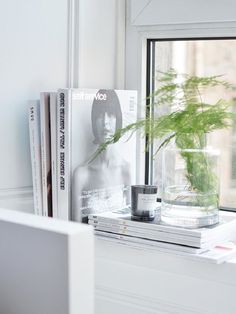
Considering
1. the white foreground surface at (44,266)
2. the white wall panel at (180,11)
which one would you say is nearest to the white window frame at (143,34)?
the white wall panel at (180,11)

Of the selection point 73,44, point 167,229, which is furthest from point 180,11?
point 167,229

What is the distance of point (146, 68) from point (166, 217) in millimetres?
513

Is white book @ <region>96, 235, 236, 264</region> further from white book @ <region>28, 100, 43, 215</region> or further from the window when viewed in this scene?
the window

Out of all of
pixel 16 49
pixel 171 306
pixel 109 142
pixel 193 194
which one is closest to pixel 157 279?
pixel 171 306

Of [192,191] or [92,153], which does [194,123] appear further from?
[92,153]

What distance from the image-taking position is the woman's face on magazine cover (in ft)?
4.48

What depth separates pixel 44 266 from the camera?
0.59m

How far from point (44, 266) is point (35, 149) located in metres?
0.70

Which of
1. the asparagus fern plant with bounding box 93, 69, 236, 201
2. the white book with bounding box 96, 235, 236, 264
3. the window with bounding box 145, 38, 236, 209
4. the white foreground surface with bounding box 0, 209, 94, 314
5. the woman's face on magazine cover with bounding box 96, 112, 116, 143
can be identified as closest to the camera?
the white foreground surface with bounding box 0, 209, 94, 314

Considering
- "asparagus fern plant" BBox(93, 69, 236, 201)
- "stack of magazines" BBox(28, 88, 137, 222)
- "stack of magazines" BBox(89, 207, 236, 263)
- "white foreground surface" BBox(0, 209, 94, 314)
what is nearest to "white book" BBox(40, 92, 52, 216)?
"stack of magazines" BBox(28, 88, 137, 222)

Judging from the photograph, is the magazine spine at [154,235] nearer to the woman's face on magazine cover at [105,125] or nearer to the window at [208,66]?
the woman's face on magazine cover at [105,125]

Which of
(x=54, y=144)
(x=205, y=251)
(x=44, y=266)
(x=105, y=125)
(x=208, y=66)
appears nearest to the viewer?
(x=44, y=266)

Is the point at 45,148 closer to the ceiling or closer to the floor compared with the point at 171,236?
closer to the ceiling

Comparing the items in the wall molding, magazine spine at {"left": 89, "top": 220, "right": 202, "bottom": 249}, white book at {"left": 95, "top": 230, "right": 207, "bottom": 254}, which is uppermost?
the wall molding
